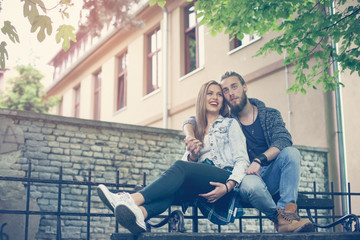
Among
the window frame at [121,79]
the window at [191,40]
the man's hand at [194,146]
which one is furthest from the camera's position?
the window frame at [121,79]

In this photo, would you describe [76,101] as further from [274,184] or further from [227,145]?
[274,184]

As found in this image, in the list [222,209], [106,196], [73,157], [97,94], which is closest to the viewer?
[106,196]

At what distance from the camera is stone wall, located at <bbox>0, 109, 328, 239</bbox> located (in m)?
8.49

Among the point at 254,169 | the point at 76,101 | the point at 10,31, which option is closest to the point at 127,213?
the point at 254,169

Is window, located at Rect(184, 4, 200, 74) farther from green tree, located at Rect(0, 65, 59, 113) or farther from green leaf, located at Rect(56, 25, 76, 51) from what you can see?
green leaf, located at Rect(56, 25, 76, 51)

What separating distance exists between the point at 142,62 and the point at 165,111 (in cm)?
270

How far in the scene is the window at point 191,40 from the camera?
1504cm

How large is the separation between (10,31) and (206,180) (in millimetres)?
1771

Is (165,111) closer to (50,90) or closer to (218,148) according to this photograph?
(218,148)

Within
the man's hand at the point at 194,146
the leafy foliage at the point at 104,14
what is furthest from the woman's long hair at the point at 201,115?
the leafy foliage at the point at 104,14

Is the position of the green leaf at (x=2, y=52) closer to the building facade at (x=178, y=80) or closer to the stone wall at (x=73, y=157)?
the building facade at (x=178, y=80)

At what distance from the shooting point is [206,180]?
3.87 metres

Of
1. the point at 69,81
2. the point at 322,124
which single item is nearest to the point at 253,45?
the point at 322,124

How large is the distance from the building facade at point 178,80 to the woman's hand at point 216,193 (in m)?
1.42
